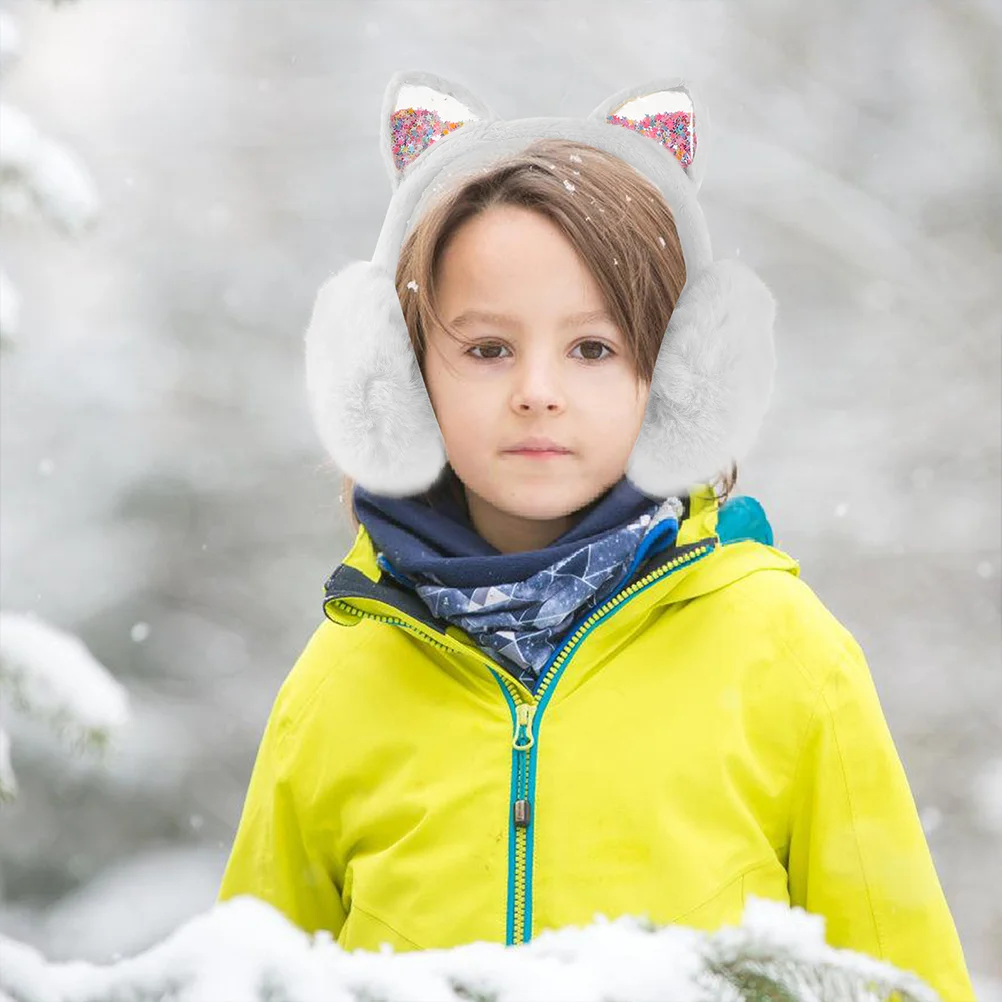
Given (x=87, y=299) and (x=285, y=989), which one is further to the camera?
(x=87, y=299)

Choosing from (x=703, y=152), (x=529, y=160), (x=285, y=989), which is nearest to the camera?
(x=285, y=989)

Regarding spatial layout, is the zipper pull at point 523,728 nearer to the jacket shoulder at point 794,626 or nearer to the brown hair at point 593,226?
the jacket shoulder at point 794,626

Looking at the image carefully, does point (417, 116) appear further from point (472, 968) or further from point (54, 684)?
point (472, 968)

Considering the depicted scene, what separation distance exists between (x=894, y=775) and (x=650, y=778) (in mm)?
317

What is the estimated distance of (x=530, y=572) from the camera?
1944mm

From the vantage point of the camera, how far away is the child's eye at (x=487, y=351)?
1.98 meters

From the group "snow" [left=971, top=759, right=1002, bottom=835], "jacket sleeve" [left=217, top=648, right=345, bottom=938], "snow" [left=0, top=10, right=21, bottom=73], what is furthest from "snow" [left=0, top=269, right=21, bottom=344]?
"snow" [left=971, top=759, right=1002, bottom=835]

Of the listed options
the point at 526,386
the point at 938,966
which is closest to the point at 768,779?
the point at 938,966

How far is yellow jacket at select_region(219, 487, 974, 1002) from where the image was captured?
1826mm

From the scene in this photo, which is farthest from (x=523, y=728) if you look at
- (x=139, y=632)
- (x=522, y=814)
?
(x=139, y=632)

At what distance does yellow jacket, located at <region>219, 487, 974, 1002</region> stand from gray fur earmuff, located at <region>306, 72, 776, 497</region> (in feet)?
0.44

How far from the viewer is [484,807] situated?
1.88 m

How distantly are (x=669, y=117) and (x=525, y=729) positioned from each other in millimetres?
948

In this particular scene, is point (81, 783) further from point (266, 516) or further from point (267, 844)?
point (267, 844)
